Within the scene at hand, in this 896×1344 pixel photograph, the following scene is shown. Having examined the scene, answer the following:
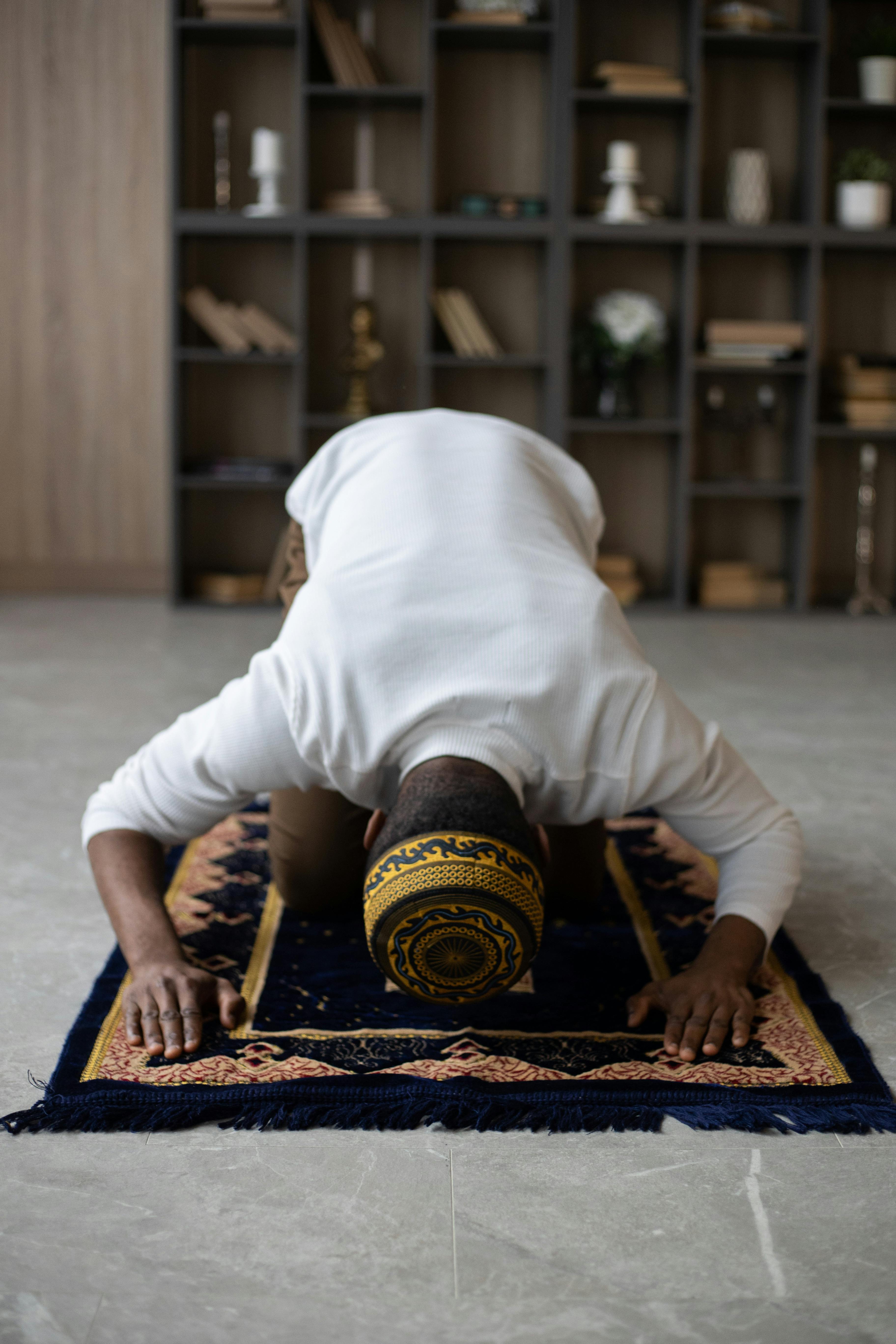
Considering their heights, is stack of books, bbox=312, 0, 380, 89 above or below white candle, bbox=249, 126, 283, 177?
above

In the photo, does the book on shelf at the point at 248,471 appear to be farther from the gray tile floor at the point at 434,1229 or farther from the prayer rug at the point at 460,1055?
the gray tile floor at the point at 434,1229

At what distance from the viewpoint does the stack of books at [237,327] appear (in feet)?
16.2

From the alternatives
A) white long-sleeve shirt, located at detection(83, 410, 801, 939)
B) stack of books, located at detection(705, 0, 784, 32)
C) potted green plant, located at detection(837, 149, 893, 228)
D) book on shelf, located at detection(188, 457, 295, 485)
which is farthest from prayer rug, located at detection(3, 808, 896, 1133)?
stack of books, located at detection(705, 0, 784, 32)

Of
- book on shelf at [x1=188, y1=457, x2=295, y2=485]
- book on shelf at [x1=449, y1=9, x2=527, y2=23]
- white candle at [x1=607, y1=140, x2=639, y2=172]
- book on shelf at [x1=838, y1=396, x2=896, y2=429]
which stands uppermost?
book on shelf at [x1=449, y1=9, x2=527, y2=23]

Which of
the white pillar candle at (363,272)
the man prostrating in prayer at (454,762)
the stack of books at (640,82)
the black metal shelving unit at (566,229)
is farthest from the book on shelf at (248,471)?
the man prostrating in prayer at (454,762)

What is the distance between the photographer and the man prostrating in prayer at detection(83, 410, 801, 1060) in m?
1.21

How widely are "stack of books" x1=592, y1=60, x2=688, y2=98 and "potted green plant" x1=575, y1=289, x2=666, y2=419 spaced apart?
71 centimetres

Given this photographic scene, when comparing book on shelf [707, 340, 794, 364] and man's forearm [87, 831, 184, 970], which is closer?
man's forearm [87, 831, 184, 970]

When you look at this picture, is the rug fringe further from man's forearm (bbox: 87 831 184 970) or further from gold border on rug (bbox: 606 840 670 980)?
gold border on rug (bbox: 606 840 670 980)

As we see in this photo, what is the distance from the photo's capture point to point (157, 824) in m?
1.55

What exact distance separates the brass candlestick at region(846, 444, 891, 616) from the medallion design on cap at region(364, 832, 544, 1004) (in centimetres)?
421

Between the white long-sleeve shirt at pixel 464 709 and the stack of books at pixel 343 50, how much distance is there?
3.72 m

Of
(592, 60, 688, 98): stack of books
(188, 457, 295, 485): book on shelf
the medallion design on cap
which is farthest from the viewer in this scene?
(188, 457, 295, 485): book on shelf

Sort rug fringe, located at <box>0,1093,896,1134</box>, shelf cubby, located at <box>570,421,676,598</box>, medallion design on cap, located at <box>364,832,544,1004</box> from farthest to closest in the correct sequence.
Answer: shelf cubby, located at <box>570,421,676,598</box> < rug fringe, located at <box>0,1093,896,1134</box> < medallion design on cap, located at <box>364,832,544,1004</box>
